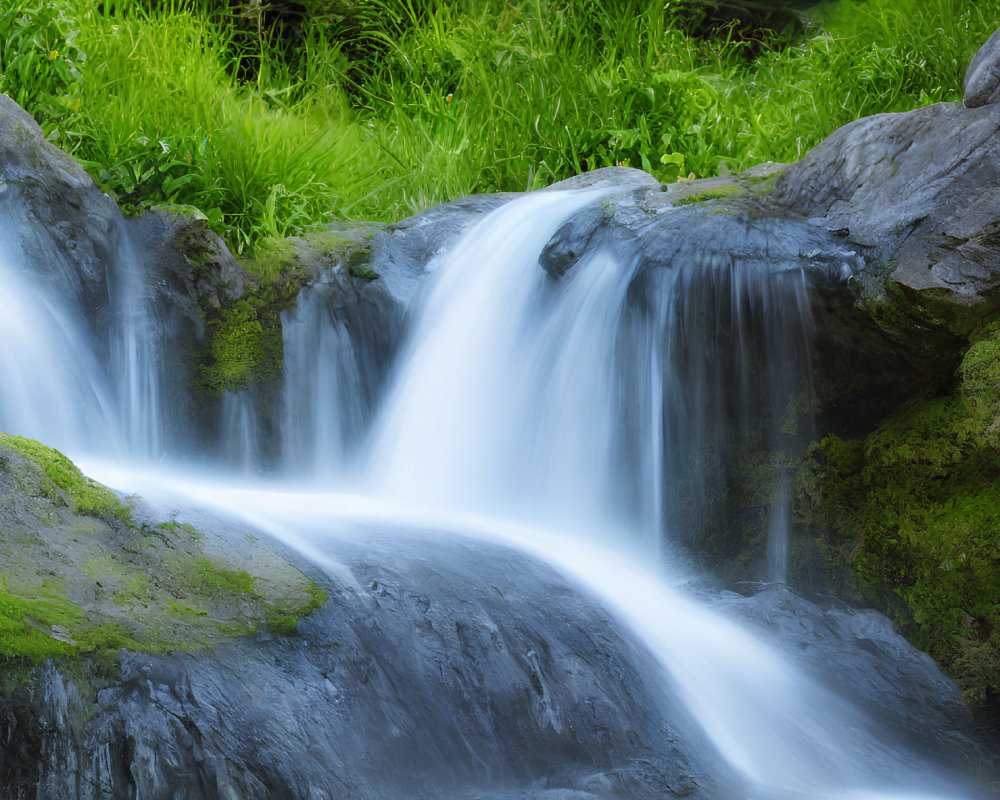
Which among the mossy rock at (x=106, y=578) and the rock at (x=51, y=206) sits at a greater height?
the rock at (x=51, y=206)

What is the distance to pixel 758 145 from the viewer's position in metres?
5.21

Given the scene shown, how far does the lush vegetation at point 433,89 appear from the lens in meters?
4.21

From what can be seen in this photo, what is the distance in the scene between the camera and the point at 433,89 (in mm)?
6219

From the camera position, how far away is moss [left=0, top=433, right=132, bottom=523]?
2010 millimetres

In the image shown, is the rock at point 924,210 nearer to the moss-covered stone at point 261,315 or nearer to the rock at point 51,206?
the moss-covered stone at point 261,315

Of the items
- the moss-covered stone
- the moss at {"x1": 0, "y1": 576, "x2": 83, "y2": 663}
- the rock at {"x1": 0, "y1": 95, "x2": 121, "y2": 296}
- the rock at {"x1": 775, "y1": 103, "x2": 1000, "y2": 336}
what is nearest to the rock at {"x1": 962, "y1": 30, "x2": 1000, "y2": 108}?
the rock at {"x1": 775, "y1": 103, "x2": 1000, "y2": 336}

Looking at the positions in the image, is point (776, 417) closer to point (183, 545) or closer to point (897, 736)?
point (897, 736)

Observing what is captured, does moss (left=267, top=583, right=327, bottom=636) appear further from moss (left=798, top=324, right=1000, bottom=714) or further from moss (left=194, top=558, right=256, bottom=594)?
moss (left=798, top=324, right=1000, bottom=714)

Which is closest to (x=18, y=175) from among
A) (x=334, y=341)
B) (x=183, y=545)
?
(x=334, y=341)

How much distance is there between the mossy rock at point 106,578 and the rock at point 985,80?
8.63 ft

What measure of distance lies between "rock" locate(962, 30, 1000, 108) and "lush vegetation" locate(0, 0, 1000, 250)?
5.01 feet

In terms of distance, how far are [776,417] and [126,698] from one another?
2300 millimetres

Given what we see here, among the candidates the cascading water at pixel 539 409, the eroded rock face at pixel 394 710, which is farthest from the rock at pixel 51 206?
the eroded rock face at pixel 394 710

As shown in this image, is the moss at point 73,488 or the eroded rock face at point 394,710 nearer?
the eroded rock face at point 394,710
